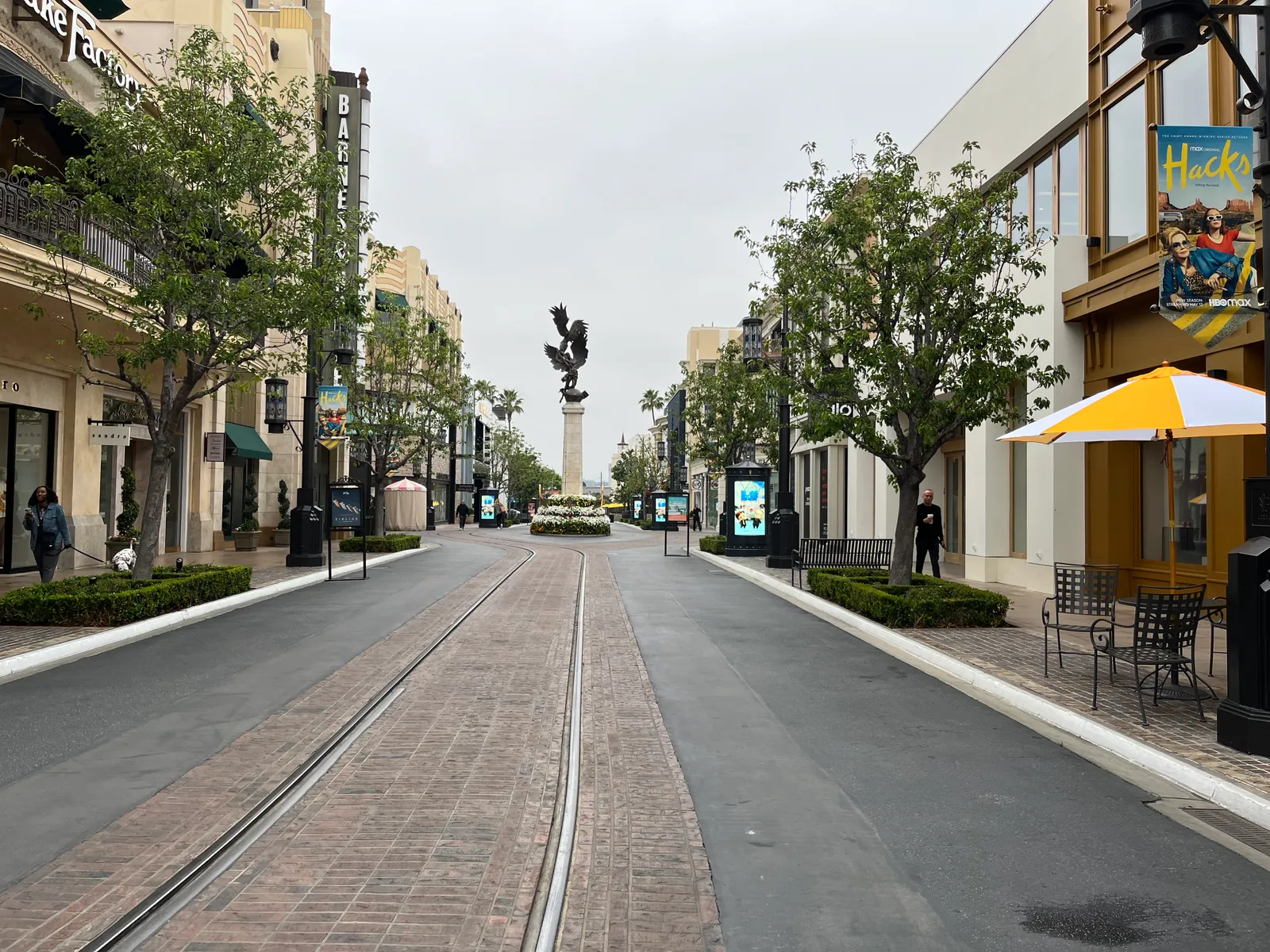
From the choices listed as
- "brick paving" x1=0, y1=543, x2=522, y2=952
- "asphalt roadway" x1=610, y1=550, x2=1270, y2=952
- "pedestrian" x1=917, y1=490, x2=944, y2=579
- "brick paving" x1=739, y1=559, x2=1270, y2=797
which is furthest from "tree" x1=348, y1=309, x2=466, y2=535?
"asphalt roadway" x1=610, y1=550, x2=1270, y2=952

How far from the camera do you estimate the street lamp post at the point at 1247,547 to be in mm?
6777

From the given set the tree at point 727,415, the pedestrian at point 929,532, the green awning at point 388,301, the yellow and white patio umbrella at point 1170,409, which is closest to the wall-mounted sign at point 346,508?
the green awning at point 388,301

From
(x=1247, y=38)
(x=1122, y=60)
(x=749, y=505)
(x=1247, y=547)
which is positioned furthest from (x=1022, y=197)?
(x=1247, y=547)

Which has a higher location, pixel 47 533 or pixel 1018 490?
pixel 1018 490

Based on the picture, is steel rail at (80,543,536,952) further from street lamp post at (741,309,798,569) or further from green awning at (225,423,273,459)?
green awning at (225,423,273,459)

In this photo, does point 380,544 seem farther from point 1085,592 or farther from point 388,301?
point 1085,592

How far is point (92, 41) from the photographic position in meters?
20.3

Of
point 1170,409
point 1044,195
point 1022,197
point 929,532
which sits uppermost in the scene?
point 1022,197

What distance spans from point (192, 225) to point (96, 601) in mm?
5688

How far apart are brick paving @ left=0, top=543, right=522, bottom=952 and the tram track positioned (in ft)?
0.26

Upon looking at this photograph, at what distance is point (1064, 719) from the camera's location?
7.96m

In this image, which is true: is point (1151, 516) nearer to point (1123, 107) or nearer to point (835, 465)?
point (1123, 107)

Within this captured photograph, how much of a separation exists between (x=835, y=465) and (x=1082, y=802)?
3193 cm

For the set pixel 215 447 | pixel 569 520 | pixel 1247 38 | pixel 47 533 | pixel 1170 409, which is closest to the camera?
pixel 1170 409
